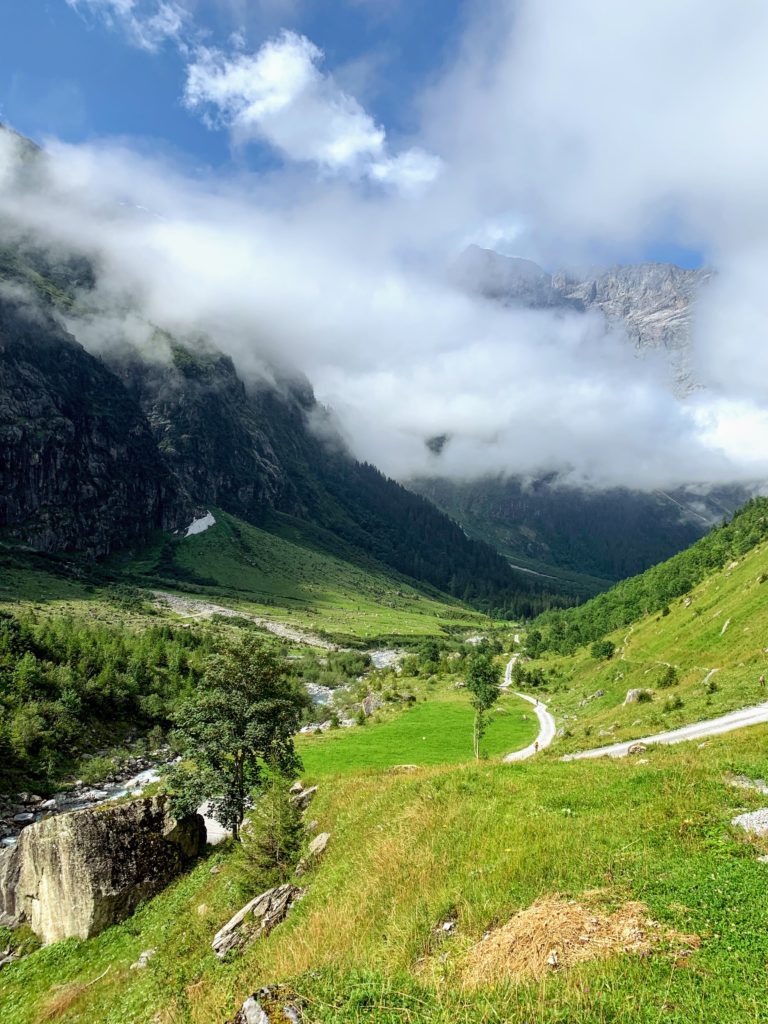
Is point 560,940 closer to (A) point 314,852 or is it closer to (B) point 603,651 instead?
(A) point 314,852

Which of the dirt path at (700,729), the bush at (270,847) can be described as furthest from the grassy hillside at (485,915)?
the dirt path at (700,729)

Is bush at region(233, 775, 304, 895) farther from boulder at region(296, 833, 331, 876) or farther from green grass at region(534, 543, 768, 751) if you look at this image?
green grass at region(534, 543, 768, 751)

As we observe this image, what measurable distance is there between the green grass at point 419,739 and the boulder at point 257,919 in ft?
113

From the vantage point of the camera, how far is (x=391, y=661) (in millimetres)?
191750

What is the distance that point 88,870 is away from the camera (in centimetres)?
2602

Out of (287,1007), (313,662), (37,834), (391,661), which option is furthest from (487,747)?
(391,661)

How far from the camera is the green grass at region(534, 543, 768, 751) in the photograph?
147ft

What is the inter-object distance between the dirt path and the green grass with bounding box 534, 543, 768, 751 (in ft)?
5.04

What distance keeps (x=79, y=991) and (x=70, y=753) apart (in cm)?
5928

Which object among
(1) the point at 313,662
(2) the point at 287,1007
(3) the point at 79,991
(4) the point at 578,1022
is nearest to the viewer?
→ (4) the point at 578,1022

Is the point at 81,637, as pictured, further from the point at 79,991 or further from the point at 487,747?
the point at 79,991

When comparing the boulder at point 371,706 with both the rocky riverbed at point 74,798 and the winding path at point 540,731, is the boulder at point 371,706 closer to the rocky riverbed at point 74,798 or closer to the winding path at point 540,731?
the winding path at point 540,731

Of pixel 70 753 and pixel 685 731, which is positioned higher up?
pixel 685 731

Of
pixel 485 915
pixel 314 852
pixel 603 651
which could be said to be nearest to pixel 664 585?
pixel 603 651
